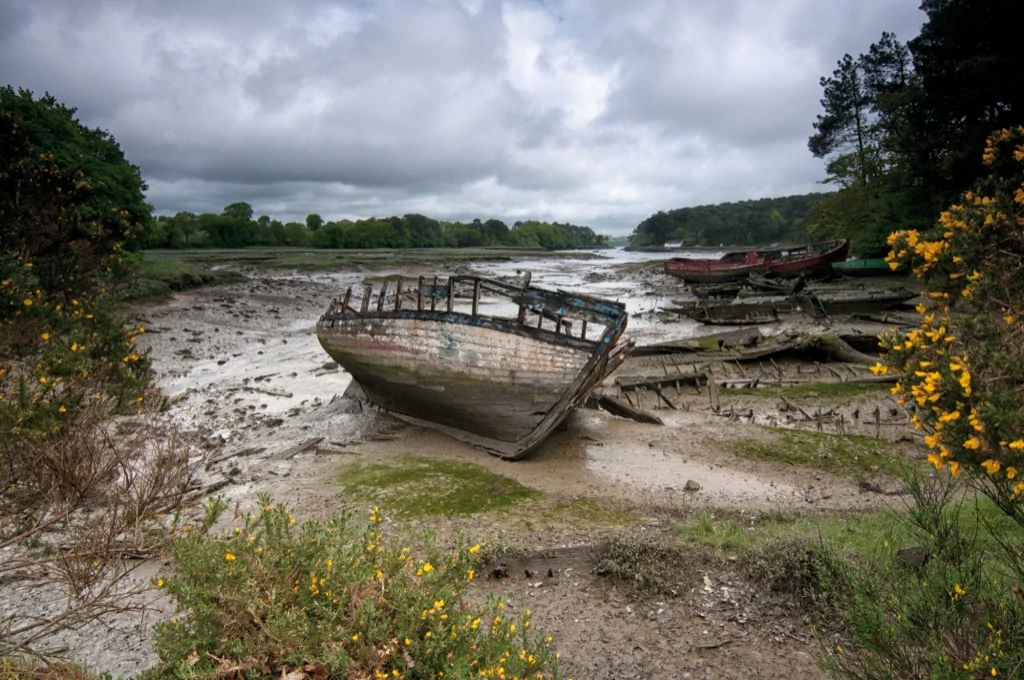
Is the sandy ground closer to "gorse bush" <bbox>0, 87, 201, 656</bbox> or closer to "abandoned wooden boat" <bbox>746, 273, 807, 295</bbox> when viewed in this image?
"gorse bush" <bbox>0, 87, 201, 656</bbox>

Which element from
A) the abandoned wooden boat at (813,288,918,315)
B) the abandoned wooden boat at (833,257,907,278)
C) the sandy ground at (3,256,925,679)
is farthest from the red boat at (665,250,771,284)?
the sandy ground at (3,256,925,679)

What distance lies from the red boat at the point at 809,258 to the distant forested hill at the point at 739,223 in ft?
283

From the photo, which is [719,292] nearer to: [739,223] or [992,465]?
[992,465]

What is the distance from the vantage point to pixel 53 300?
7922 millimetres

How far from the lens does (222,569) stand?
12.6ft

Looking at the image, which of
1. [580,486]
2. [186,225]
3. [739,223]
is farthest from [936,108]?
[739,223]

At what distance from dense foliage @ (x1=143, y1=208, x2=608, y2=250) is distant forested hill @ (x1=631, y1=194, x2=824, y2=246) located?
46.8 m

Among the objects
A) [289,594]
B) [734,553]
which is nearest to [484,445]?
[734,553]

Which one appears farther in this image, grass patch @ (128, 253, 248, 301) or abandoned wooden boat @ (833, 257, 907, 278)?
abandoned wooden boat @ (833, 257, 907, 278)

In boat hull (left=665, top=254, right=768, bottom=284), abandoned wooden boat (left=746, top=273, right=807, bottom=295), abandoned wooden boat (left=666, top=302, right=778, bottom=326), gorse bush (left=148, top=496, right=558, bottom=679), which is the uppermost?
boat hull (left=665, top=254, right=768, bottom=284)

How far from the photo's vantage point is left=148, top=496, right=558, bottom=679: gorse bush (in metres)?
3.41

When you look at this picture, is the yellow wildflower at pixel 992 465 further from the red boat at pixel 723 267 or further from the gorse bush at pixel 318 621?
the red boat at pixel 723 267

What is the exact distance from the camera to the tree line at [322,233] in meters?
104

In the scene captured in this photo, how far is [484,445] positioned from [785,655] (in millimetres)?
6703
